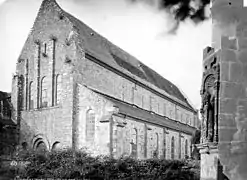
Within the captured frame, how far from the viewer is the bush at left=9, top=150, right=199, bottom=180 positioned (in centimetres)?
1175

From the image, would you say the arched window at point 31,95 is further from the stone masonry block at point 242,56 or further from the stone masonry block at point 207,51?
the stone masonry block at point 242,56

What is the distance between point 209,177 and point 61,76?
1343 centimetres

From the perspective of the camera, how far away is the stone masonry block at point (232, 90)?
5.00 m

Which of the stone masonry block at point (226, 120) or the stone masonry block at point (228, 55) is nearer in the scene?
the stone masonry block at point (226, 120)

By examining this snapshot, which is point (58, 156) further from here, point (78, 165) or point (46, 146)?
point (46, 146)

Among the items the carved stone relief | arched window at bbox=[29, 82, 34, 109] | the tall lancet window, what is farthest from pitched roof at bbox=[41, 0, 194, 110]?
the carved stone relief

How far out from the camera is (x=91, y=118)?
16.9 meters

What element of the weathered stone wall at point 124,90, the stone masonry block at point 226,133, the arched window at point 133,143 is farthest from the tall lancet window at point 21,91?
the stone masonry block at point 226,133

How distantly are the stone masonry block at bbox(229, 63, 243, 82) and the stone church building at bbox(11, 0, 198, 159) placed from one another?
36.0 feet

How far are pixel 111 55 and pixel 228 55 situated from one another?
54.9ft

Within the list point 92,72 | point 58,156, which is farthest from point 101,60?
point 58,156

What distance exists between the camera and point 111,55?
21688mm

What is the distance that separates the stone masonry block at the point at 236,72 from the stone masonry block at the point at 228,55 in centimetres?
8

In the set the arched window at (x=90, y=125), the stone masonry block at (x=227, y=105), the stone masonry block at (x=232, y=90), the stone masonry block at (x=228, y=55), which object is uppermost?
the stone masonry block at (x=228, y=55)
